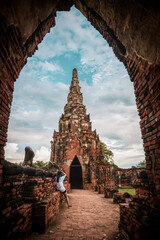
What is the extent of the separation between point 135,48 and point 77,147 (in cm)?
1638

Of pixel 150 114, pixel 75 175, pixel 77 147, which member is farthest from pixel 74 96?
pixel 150 114

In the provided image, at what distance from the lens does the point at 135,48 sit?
110 inches

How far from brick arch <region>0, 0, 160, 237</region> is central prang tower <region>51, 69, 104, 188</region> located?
14.9 meters

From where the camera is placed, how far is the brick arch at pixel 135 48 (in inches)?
86.3

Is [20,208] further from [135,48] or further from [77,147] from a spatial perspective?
[77,147]

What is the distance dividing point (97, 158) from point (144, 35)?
18.4 metres

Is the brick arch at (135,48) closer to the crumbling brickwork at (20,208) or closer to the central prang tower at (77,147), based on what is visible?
the crumbling brickwork at (20,208)

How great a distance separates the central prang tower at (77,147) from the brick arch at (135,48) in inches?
588

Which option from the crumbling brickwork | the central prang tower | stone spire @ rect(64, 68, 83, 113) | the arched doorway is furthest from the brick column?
stone spire @ rect(64, 68, 83, 113)

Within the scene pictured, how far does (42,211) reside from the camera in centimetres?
362

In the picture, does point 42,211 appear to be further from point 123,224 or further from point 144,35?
point 144,35

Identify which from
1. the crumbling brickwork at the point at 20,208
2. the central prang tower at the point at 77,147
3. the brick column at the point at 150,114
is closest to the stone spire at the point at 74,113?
the central prang tower at the point at 77,147

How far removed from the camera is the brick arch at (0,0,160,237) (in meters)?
2.19

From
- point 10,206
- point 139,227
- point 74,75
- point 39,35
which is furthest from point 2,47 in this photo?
point 74,75
